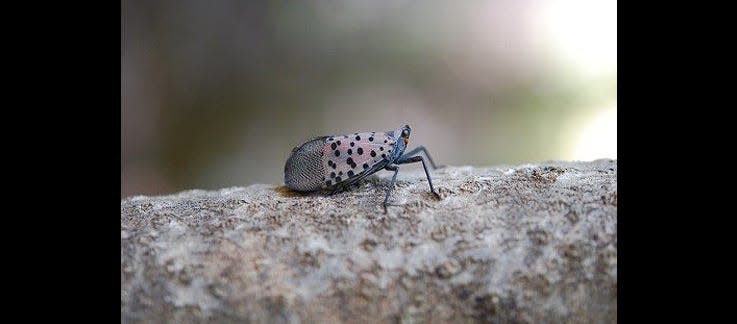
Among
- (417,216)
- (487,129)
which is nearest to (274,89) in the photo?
(487,129)

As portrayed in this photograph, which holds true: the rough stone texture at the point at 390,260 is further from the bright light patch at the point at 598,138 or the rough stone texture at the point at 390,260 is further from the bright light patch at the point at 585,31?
the bright light patch at the point at 585,31

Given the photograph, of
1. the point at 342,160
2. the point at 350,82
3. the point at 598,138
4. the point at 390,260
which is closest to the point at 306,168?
the point at 342,160

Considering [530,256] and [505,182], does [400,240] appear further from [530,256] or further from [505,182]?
[505,182]

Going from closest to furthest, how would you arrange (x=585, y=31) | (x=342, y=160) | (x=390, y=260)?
(x=390, y=260) → (x=342, y=160) → (x=585, y=31)

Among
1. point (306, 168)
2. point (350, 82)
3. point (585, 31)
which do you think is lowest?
point (306, 168)

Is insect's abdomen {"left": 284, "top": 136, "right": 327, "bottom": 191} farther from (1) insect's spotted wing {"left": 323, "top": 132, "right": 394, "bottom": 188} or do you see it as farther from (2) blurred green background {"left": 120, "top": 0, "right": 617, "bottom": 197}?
(2) blurred green background {"left": 120, "top": 0, "right": 617, "bottom": 197}

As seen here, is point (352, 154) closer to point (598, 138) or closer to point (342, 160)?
point (342, 160)

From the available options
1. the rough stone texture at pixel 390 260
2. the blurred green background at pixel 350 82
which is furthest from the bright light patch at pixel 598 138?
the rough stone texture at pixel 390 260
